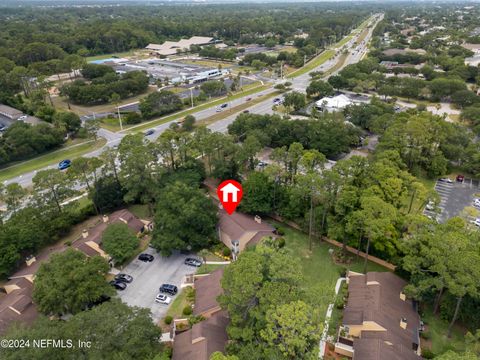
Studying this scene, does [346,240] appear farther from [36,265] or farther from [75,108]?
[75,108]

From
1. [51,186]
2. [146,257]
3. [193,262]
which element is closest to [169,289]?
[193,262]

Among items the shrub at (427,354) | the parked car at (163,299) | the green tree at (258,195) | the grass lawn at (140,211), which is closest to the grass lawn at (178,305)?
the parked car at (163,299)

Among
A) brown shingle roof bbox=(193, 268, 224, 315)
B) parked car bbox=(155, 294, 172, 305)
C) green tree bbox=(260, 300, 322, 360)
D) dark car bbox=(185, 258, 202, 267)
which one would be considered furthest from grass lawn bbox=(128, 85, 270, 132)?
green tree bbox=(260, 300, 322, 360)

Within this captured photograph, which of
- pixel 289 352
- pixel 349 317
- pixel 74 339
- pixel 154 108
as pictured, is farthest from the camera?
pixel 154 108

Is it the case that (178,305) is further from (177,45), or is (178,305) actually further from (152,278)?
(177,45)

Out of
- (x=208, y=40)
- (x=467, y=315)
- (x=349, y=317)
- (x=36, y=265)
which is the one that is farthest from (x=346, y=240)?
(x=208, y=40)

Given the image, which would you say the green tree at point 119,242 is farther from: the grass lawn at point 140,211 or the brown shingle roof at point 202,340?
the brown shingle roof at point 202,340
